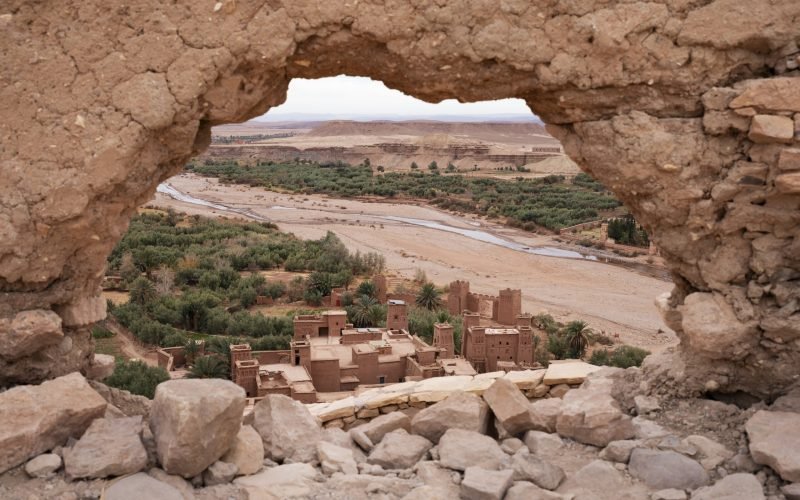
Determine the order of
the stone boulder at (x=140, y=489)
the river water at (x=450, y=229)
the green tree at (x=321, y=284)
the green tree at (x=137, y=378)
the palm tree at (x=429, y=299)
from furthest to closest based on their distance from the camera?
the river water at (x=450, y=229) < the green tree at (x=321, y=284) < the palm tree at (x=429, y=299) < the green tree at (x=137, y=378) < the stone boulder at (x=140, y=489)

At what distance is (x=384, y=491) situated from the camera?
136 inches

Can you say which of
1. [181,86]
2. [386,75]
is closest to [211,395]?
[181,86]

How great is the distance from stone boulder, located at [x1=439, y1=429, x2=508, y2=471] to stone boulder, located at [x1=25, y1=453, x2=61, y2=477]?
197cm

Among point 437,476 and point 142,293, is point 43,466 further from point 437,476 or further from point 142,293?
point 142,293

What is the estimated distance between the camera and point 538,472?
3.53m

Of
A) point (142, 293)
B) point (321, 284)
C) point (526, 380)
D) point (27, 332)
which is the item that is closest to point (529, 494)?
point (526, 380)

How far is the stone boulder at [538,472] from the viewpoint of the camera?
11.5 feet

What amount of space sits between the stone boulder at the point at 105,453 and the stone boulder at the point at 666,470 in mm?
2559

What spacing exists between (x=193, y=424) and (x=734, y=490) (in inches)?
103

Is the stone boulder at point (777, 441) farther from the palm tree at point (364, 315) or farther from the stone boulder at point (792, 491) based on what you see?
the palm tree at point (364, 315)

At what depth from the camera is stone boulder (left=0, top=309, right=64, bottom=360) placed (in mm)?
3619

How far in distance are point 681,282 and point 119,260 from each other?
25517mm

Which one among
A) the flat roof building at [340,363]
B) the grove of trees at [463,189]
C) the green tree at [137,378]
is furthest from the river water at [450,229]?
the green tree at [137,378]

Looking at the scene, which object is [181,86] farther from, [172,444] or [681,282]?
[681,282]
